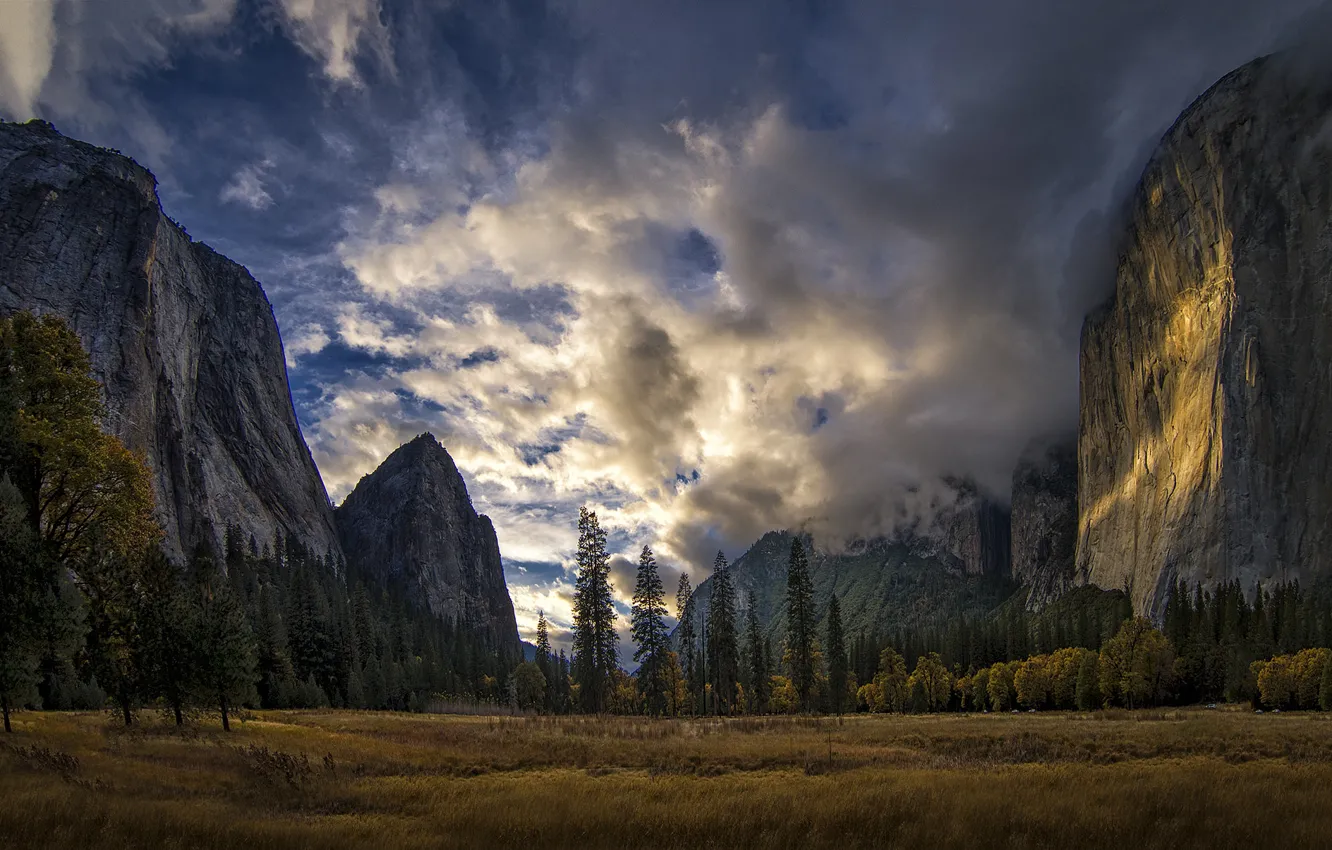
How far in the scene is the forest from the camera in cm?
2036

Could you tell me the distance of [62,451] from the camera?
65.9 ft

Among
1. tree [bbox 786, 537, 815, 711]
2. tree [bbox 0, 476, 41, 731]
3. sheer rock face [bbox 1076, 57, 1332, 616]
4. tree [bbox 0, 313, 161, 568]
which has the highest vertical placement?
sheer rock face [bbox 1076, 57, 1332, 616]

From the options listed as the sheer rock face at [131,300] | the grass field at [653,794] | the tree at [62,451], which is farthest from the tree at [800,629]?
the sheer rock face at [131,300]

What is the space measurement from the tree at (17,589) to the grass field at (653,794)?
7.31ft

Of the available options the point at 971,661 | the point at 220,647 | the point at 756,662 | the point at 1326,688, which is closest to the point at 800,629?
the point at 756,662

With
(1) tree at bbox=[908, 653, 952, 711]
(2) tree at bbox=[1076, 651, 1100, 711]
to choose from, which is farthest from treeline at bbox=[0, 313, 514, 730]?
(1) tree at bbox=[908, 653, 952, 711]

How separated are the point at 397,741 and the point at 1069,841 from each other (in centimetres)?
2354

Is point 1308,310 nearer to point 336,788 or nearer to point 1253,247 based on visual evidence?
point 1253,247

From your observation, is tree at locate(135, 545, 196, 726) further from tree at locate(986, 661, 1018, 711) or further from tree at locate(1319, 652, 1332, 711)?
tree at locate(986, 661, 1018, 711)

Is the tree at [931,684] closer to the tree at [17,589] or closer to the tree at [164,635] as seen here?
the tree at [164,635]

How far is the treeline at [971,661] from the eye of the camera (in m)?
64.4

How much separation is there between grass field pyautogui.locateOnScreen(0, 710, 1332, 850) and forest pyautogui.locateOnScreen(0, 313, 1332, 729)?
3.85 metres

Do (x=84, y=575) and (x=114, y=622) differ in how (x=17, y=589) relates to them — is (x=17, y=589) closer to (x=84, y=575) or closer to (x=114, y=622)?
(x=84, y=575)

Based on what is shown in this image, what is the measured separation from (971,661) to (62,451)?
123 m
